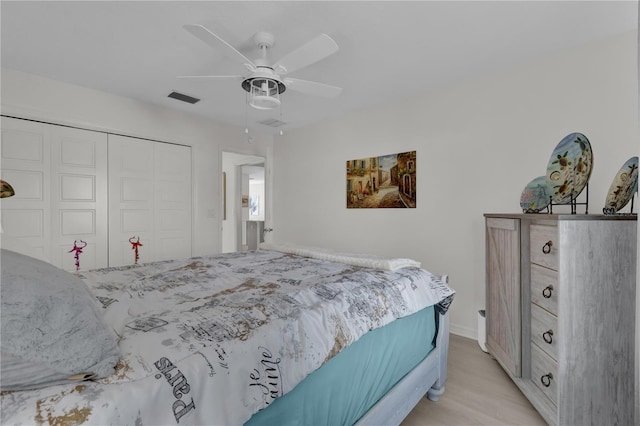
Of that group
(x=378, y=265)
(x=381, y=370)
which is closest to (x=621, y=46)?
(x=378, y=265)

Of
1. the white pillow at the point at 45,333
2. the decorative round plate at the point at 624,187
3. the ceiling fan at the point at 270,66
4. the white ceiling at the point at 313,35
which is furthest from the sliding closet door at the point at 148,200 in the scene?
the decorative round plate at the point at 624,187

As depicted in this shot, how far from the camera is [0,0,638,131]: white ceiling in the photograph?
1915 mm

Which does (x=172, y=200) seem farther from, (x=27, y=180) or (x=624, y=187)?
(x=624, y=187)

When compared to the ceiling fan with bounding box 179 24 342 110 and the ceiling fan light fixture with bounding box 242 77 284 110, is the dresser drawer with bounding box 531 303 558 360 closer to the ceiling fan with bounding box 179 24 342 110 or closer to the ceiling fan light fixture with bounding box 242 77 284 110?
the ceiling fan with bounding box 179 24 342 110

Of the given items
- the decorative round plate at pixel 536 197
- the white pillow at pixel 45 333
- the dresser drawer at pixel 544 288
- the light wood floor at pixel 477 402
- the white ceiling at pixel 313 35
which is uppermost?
the white ceiling at pixel 313 35

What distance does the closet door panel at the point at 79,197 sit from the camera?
3053 millimetres

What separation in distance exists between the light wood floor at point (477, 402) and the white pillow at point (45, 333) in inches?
66.5

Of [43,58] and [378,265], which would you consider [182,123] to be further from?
[378,265]

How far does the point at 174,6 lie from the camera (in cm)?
190

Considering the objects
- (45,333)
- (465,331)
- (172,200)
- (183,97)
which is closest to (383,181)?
(465,331)

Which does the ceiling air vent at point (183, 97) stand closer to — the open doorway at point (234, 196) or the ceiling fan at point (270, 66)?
the ceiling fan at point (270, 66)

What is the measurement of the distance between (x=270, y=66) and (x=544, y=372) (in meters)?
2.53

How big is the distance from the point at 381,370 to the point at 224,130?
3979 millimetres

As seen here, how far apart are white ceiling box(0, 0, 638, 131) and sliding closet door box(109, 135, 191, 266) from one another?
829mm
